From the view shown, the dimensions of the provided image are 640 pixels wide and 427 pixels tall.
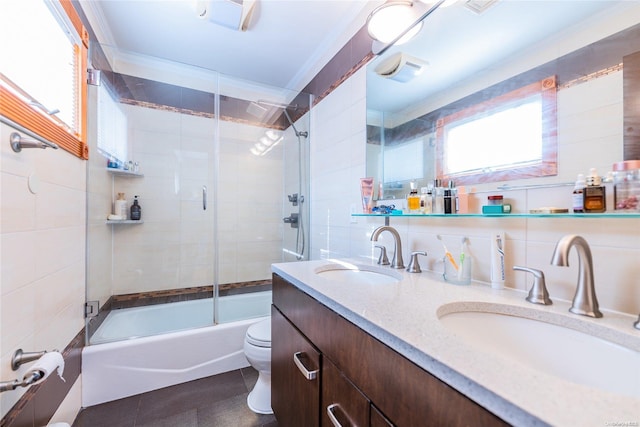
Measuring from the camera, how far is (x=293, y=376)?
100 centimetres

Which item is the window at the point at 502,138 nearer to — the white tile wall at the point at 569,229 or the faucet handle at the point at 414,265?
the white tile wall at the point at 569,229

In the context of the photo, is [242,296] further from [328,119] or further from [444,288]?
[444,288]

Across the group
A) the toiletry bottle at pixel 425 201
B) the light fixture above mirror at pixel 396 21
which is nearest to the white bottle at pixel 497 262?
the toiletry bottle at pixel 425 201

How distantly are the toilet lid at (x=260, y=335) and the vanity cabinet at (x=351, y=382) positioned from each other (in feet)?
0.89

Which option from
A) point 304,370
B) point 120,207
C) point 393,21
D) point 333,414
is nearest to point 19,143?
point 304,370

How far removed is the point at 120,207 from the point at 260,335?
1691 mm

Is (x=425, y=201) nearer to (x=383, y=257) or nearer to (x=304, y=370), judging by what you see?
(x=383, y=257)

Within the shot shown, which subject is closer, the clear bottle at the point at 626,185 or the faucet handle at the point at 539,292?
the clear bottle at the point at 626,185

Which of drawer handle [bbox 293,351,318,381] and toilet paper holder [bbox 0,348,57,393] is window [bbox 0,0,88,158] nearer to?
toilet paper holder [bbox 0,348,57,393]

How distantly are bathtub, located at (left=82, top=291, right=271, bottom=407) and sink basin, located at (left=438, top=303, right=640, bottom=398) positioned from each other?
162 cm

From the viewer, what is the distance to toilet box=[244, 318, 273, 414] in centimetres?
140

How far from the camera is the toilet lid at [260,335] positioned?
1428 mm

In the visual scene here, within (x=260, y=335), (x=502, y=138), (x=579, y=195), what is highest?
(x=502, y=138)

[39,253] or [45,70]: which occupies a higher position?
[45,70]
